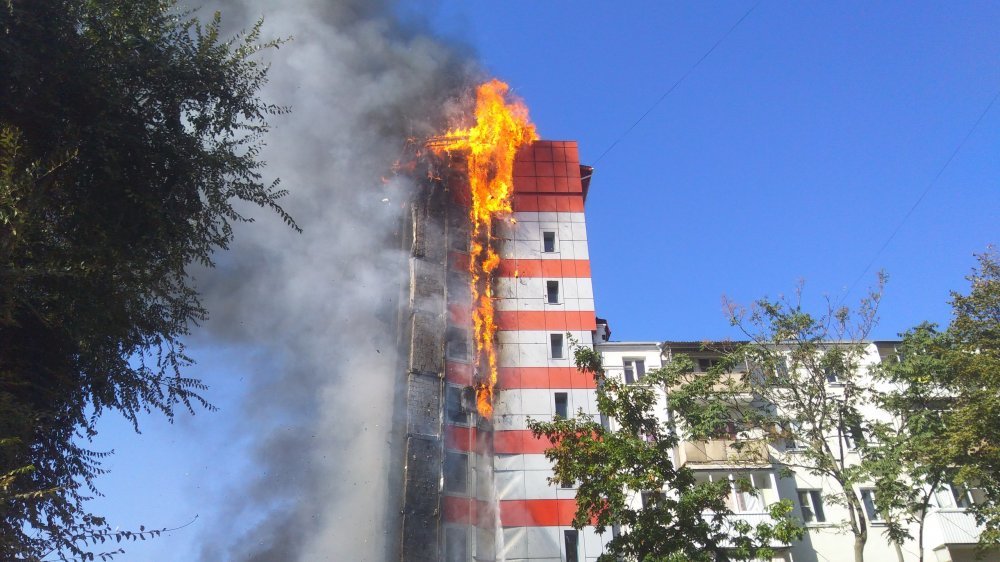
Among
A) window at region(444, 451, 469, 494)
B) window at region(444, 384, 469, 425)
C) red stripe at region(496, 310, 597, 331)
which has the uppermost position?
red stripe at region(496, 310, 597, 331)

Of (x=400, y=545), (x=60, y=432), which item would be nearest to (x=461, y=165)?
(x=400, y=545)

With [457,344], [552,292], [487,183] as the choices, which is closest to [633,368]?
[552,292]

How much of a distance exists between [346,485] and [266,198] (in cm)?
2656

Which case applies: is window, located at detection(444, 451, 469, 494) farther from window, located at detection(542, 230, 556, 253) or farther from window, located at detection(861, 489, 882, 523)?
window, located at detection(861, 489, 882, 523)

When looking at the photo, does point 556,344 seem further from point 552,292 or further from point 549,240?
point 549,240

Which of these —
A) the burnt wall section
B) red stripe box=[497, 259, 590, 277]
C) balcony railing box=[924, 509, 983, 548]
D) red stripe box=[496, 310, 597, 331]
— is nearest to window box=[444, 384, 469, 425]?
the burnt wall section

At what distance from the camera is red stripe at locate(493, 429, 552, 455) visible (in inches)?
1350

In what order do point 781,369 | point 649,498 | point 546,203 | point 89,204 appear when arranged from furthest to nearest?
point 546,203 → point 781,369 → point 649,498 → point 89,204

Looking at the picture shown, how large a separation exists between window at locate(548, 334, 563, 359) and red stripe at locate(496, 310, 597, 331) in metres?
0.40

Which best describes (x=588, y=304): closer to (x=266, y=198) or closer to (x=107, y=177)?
(x=266, y=198)

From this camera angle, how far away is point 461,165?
4528cm

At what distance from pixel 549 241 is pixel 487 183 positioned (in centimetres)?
596

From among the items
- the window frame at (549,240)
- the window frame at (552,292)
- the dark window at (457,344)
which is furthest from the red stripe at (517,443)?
the window frame at (549,240)

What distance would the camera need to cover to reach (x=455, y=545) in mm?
32031
